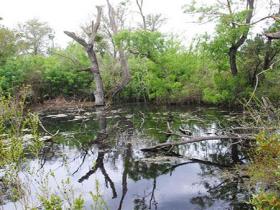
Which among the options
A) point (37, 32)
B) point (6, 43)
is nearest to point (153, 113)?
→ point (6, 43)

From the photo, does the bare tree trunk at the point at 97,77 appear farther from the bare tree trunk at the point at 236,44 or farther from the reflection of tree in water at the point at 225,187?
the reflection of tree in water at the point at 225,187

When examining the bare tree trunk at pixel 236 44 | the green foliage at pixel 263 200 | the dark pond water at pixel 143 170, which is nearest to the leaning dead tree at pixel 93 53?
the bare tree trunk at pixel 236 44

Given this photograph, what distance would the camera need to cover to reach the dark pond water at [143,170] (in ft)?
21.0

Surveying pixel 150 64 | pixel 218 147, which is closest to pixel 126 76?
pixel 150 64

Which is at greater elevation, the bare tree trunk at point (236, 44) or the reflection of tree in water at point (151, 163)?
the bare tree trunk at point (236, 44)

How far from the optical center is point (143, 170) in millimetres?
8242

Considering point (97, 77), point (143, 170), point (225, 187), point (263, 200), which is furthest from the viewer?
point (97, 77)

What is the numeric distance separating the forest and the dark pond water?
48mm

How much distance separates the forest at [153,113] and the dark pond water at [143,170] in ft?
0.16

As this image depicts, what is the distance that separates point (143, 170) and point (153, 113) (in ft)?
37.1

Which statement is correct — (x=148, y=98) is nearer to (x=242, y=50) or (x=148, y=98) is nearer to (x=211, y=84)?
(x=211, y=84)

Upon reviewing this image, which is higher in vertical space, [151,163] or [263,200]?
[263,200]

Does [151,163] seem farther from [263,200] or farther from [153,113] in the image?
[153,113]

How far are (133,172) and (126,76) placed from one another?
734 inches
